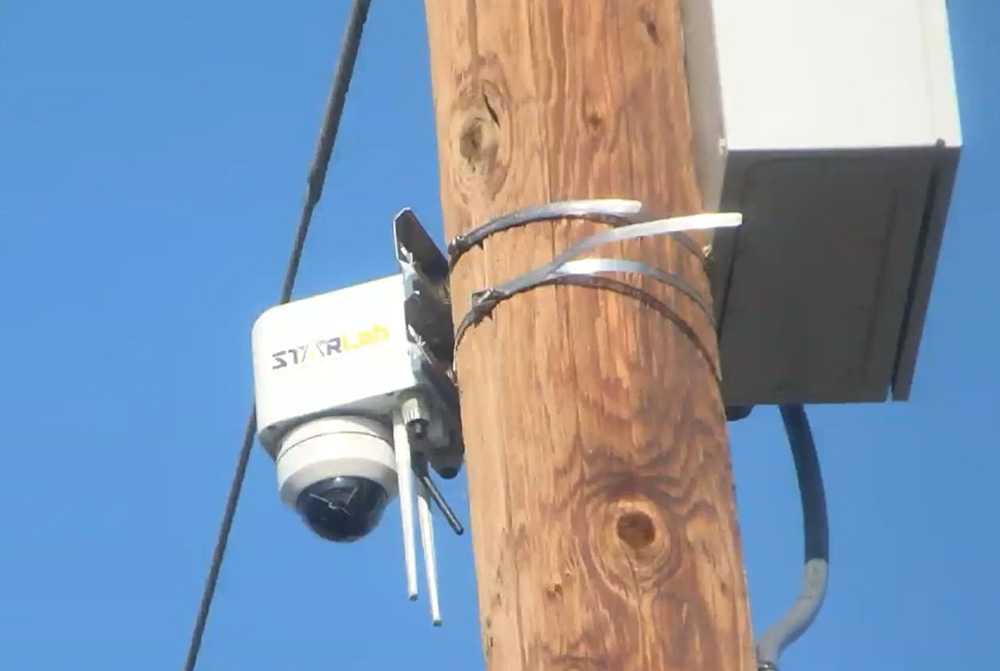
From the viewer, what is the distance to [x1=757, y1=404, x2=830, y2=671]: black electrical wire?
2.49m

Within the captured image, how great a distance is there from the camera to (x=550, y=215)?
8.00ft

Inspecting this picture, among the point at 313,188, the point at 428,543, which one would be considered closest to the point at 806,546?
the point at 428,543

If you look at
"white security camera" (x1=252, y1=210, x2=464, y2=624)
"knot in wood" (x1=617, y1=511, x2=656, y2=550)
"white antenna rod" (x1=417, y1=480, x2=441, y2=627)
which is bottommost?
"knot in wood" (x1=617, y1=511, x2=656, y2=550)

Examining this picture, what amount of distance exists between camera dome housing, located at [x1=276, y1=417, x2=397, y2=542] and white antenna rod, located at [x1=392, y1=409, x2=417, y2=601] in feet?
0.11

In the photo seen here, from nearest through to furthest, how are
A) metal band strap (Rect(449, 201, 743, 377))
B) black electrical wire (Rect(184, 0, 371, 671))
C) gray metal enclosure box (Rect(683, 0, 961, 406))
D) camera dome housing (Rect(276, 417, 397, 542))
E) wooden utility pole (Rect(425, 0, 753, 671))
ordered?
1. wooden utility pole (Rect(425, 0, 753, 671))
2. metal band strap (Rect(449, 201, 743, 377))
3. gray metal enclosure box (Rect(683, 0, 961, 406))
4. camera dome housing (Rect(276, 417, 397, 542))
5. black electrical wire (Rect(184, 0, 371, 671))

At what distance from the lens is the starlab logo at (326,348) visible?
307cm

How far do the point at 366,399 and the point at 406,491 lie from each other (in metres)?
0.16

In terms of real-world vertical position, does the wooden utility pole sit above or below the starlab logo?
below

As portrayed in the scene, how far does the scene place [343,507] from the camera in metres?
3.12

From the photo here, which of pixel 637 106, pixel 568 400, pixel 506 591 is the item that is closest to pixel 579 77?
pixel 637 106

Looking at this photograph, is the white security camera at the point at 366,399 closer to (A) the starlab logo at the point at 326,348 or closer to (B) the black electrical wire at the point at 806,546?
(A) the starlab logo at the point at 326,348

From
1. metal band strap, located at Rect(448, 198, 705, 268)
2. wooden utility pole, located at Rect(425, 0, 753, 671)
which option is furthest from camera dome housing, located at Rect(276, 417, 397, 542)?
metal band strap, located at Rect(448, 198, 705, 268)

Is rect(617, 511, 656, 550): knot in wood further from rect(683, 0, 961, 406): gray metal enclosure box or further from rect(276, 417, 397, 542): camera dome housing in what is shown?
rect(276, 417, 397, 542): camera dome housing

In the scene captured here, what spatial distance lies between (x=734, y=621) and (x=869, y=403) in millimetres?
768
